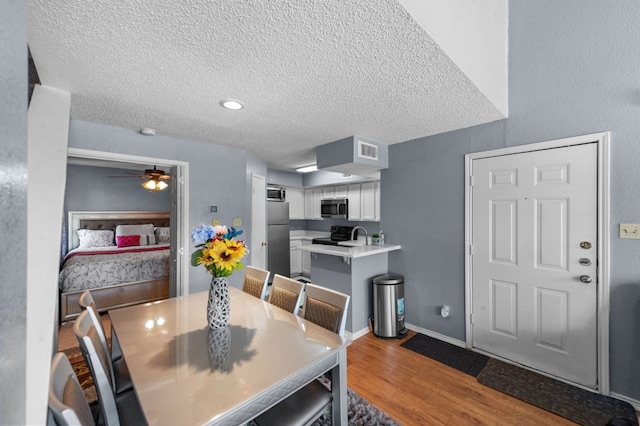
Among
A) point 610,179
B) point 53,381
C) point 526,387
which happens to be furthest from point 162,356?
point 610,179

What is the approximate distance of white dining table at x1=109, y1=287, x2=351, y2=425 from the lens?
1008 millimetres

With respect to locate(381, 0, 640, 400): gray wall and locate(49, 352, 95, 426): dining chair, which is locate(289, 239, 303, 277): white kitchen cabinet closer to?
locate(381, 0, 640, 400): gray wall

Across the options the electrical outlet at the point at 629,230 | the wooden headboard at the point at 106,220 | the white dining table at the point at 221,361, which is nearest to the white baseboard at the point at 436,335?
the electrical outlet at the point at 629,230

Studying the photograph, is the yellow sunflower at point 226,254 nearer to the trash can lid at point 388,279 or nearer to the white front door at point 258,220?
the trash can lid at point 388,279

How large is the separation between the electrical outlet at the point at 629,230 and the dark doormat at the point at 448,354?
5.01 feet

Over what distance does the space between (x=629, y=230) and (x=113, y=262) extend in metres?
5.69

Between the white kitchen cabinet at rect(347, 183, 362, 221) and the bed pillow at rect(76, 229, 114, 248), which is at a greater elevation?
the white kitchen cabinet at rect(347, 183, 362, 221)

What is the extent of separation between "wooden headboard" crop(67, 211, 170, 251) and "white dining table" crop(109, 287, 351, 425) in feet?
14.5

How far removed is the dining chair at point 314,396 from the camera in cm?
129

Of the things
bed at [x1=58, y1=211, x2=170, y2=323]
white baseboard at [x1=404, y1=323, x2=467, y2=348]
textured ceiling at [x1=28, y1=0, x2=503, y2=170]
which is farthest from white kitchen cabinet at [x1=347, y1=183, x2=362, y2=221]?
bed at [x1=58, y1=211, x2=170, y2=323]

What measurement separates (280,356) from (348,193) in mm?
4109

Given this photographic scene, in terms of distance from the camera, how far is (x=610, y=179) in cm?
203

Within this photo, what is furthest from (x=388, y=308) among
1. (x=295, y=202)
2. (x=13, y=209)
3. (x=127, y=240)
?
(x=127, y=240)

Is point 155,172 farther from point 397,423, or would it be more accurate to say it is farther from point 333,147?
point 397,423
